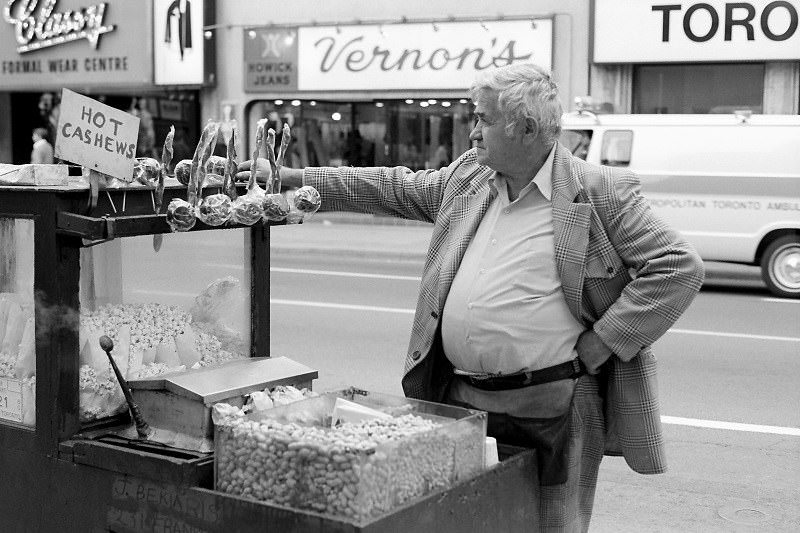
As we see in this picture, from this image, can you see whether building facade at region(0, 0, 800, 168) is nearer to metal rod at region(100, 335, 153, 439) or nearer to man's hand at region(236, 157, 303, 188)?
man's hand at region(236, 157, 303, 188)

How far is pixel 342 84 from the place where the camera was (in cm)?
1969

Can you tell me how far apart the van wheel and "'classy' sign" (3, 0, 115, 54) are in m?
14.4

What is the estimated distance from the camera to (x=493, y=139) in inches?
114

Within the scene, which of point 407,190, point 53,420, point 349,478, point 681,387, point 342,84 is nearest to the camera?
point 349,478

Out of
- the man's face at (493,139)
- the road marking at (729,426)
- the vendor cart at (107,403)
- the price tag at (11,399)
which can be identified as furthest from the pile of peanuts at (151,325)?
the road marking at (729,426)

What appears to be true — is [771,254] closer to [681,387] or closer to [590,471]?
[681,387]

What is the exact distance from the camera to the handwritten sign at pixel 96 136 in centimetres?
262

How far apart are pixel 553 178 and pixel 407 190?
54cm

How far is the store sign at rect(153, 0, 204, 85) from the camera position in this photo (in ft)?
67.8

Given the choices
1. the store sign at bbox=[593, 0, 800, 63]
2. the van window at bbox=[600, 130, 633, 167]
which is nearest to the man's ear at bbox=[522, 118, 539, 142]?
the van window at bbox=[600, 130, 633, 167]

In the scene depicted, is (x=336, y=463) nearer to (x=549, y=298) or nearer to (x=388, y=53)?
(x=549, y=298)

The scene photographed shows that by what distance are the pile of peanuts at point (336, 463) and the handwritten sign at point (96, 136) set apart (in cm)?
75

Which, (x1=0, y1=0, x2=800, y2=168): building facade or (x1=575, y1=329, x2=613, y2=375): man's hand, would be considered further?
(x1=0, y1=0, x2=800, y2=168): building facade

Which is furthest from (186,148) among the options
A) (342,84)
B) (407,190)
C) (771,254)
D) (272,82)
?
(407,190)
